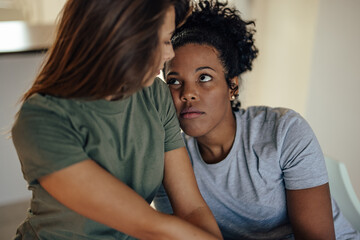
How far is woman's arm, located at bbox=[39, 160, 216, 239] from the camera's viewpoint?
0.83 metres

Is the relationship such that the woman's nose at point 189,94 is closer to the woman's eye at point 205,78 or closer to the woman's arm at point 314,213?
the woman's eye at point 205,78

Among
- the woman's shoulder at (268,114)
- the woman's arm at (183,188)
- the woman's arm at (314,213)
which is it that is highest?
the woman's shoulder at (268,114)

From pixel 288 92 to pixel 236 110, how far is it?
134 centimetres

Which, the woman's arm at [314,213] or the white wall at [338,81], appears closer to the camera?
the woman's arm at [314,213]

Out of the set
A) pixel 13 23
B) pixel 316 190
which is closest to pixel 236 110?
pixel 316 190

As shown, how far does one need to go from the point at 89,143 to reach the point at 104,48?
0.21 meters

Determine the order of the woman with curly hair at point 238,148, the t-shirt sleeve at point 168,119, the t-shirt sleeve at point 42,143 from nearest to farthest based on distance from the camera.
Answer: the t-shirt sleeve at point 42,143
the t-shirt sleeve at point 168,119
the woman with curly hair at point 238,148

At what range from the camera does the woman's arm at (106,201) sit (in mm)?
832

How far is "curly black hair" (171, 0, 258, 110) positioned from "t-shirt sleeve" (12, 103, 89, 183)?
0.55 meters

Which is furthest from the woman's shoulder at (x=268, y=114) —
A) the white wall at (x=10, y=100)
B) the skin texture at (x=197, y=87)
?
the white wall at (x=10, y=100)

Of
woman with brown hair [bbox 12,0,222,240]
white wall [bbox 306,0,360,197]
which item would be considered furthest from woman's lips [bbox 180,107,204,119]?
white wall [bbox 306,0,360,197]

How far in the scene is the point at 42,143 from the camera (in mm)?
820

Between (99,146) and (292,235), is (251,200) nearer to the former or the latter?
(292,235)

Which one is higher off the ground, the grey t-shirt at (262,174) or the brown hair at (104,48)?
the brown hair at (104,48)
